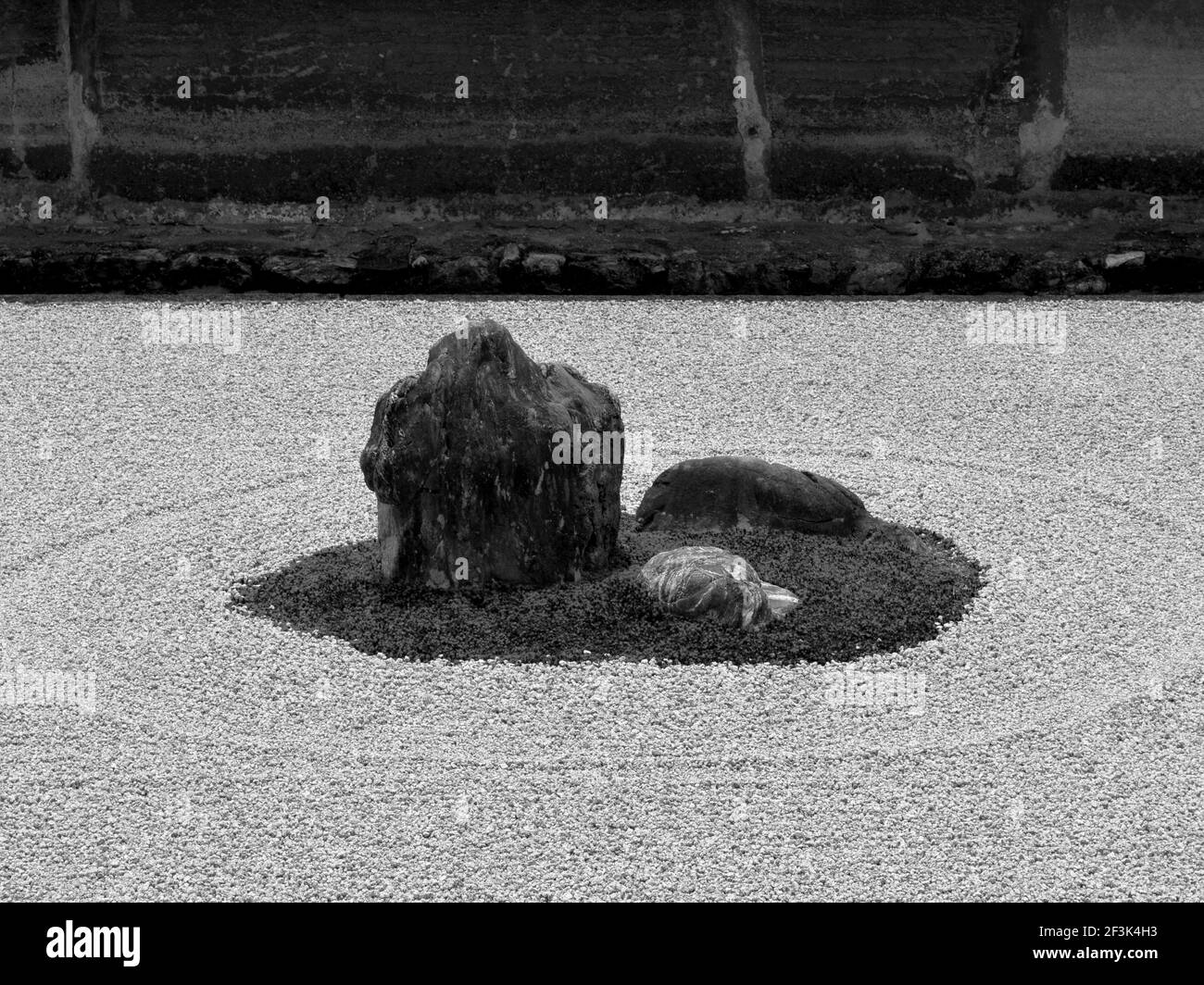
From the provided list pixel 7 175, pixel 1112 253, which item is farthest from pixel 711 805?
pixel 7 175

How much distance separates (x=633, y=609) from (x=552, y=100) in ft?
27.4

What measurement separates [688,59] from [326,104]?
2982 mm

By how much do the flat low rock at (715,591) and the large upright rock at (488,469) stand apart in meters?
0.43

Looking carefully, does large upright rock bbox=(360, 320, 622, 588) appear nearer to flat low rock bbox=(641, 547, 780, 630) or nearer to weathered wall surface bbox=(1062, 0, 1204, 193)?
flat low rock bbox=(641, 547, 780, 630)

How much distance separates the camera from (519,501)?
872 cm

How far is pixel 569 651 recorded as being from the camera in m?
8.30

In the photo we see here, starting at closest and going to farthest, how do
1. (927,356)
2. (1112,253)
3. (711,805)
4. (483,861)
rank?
(483,861)
(711,805)
(927,356)
(1112,253)

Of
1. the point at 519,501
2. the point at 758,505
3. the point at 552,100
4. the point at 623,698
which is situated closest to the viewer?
the point at 623,698

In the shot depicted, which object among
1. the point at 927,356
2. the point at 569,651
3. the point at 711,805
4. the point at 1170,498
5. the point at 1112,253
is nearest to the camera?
the point at 711,805

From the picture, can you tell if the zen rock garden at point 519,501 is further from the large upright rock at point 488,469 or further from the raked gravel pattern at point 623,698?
the raked gravel pattern at point 623,698

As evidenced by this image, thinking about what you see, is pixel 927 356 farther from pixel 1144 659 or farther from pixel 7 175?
pixel 7 175

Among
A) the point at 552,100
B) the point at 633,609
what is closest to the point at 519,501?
the point at 633,609

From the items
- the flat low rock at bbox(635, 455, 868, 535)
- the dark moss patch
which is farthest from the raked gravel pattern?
the flat low rock at bbox(635, 455, 868, 535)

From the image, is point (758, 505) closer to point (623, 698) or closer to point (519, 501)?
point (519, 501)
